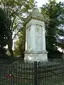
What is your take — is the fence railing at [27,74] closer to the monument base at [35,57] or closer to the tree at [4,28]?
the monument base at [35,57]

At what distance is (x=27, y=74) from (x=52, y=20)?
42.3ft

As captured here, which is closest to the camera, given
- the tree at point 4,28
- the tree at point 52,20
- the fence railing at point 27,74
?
the fence railing at point 27,74

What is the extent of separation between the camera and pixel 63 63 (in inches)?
357

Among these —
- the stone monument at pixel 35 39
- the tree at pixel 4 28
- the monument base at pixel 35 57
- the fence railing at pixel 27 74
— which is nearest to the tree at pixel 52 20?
the tree at pixel 4 28

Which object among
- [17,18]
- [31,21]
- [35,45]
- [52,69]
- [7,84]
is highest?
[17,18]

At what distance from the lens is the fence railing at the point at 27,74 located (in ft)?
24.7

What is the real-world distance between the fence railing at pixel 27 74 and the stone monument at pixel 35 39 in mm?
3046

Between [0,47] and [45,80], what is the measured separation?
502 inches

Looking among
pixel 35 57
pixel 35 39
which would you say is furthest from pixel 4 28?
pixel 35 57

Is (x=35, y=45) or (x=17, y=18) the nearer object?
(x=35, y=45)

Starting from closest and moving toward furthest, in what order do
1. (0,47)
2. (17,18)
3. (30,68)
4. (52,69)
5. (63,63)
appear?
(30,68), (52,69), (63,63), (0,47), (17,18)

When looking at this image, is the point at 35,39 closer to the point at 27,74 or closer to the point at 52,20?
the point at 27,74

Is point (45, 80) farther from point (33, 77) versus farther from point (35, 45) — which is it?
point (35, 45)

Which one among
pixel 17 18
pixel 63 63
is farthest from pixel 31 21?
pixel 17 18
